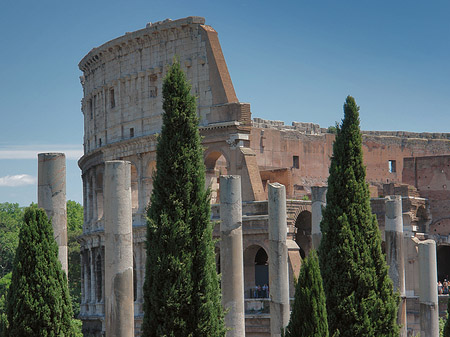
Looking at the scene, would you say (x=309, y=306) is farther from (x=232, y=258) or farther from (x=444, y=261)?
(x=444, y=261)

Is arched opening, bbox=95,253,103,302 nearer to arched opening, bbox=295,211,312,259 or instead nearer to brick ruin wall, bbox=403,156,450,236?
arched opening, bbox=295,211,312,259

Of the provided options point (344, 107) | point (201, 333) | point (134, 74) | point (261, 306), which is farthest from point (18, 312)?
point (134, 74)

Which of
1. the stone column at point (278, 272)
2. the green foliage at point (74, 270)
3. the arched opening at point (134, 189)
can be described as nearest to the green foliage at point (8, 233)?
the green foliage at point (74, 270)

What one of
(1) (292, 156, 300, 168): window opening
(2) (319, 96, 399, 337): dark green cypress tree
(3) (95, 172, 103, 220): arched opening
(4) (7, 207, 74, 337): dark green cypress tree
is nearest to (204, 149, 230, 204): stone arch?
(1) (292, 156, 300, 168): window opening

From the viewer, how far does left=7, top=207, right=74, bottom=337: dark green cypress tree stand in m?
13.6

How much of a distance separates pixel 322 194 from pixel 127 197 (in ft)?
32.5

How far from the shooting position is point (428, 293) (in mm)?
Result: 24047

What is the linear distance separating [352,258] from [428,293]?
6.69 meters

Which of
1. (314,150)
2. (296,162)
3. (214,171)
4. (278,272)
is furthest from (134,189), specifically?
(278,272)

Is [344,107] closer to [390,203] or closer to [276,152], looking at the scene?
[390,203]

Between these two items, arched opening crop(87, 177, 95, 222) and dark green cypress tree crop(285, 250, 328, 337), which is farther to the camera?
arched opening crop(87, 177, 95, 222)

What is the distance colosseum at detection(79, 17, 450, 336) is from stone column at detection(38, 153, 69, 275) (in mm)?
15727

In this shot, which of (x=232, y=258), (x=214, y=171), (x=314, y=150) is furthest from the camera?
(x=314, y=150)

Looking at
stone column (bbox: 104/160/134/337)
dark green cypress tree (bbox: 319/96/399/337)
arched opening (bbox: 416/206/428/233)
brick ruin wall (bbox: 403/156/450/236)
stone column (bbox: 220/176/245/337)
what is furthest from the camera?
brick ruin wall (bbox: 403/156/450/236)
